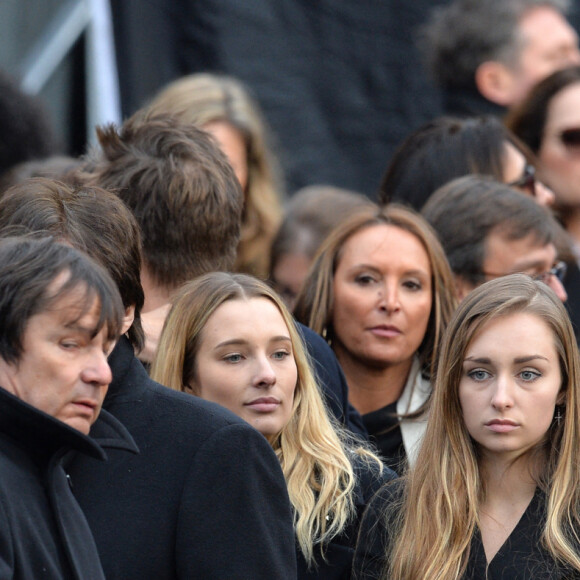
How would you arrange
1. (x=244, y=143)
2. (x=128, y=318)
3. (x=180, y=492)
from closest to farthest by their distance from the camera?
1. (x=180, y=492)
2. (x=128, y=318)
3. (x=244, y=143)

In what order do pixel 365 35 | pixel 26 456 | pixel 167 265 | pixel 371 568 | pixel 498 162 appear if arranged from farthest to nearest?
pixel 365 35 < pixel 498 162 < pixel 167 265 < pixel 371 568 < pixel 26 456

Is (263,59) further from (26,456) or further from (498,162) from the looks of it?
(26,456)

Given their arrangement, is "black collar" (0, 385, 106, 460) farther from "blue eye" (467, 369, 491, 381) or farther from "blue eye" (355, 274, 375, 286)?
"blue eye" (355, 274, 375, 286)

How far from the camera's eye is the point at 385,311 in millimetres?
3750

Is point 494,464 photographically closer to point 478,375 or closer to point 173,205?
point 478,375

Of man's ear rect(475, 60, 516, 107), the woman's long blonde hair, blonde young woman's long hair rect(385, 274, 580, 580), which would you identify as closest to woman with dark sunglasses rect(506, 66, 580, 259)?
man's ear rect(475, 60, 516, 107)

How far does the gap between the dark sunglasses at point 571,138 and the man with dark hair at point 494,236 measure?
0.96m

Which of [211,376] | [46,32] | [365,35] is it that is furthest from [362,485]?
[365,35]

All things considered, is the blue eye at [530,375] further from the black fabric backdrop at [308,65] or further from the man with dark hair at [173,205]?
Result: the black fabric backdrop at [308,65]

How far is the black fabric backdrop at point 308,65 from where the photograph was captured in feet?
21.0

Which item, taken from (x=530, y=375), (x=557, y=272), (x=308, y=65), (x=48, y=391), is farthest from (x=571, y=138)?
(x=48, y=391)

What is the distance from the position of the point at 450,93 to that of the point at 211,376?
11.6ft

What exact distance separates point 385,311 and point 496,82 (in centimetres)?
247

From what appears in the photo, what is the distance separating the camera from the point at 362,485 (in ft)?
10.4
